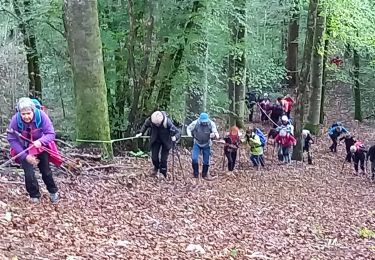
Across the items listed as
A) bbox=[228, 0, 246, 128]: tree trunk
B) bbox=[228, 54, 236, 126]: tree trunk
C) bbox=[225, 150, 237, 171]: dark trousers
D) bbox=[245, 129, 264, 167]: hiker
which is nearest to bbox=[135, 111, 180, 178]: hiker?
bbox=[225, 150, 237, 171]: dark trousers

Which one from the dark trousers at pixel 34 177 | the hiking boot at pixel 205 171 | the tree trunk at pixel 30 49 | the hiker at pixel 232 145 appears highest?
the tree trunk at pixel 30 49

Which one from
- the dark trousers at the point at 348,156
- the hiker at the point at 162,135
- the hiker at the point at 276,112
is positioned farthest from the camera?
the hiker at the point at 276,112

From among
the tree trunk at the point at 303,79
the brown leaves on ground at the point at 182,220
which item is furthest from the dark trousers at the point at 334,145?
the brown leaves on ground at the point at 182,220

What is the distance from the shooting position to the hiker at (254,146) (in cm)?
1739

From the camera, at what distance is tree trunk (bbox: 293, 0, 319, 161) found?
17.5m

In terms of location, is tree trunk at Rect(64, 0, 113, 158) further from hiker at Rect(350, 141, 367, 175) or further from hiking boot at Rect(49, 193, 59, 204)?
hiker at Rect(350, 141, 367, 175)

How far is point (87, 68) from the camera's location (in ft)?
39.2

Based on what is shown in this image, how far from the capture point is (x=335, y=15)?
2212 cm

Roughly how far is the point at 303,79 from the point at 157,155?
7.40 m

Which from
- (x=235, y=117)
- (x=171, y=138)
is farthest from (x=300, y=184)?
(x=235, y=117)

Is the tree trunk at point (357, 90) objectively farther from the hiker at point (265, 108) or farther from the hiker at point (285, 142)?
the hiker at point (285, 142)

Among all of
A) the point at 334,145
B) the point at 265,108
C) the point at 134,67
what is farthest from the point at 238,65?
the point at 134,67

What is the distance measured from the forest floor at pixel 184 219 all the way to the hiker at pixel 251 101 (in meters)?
13.8

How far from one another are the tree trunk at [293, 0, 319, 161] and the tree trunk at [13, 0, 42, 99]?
8.12m
